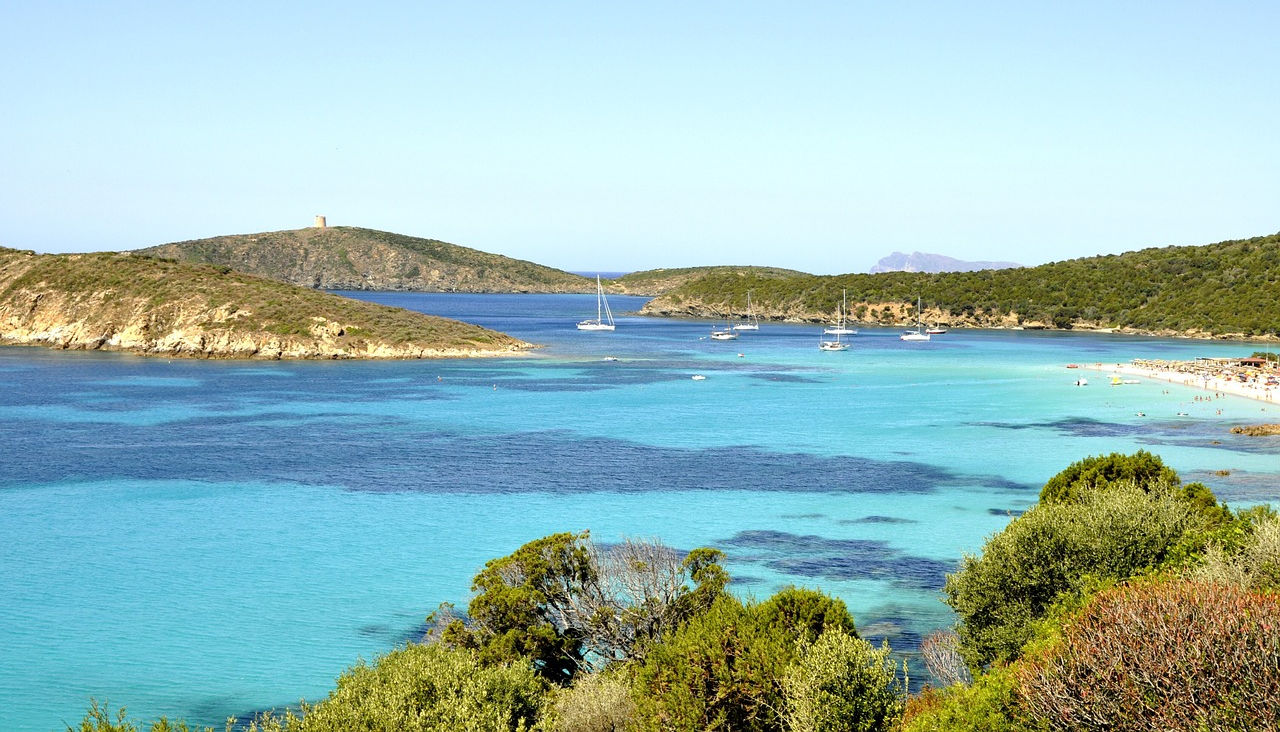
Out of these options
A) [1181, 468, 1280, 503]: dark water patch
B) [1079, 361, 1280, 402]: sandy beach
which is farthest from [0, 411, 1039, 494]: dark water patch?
[1079, 361, 1280, 402]: sandy beach

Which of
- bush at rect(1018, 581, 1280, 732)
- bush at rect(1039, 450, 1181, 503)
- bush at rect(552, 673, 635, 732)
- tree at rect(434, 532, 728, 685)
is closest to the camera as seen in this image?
bush at rect(1018, 581, 1280, 732)

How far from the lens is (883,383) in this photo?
90375 millimetres

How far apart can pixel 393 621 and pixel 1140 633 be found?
20492 millimetres

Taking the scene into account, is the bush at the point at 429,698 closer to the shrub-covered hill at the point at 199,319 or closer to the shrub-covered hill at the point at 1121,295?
the shrub-covered hill at the point at 199,319

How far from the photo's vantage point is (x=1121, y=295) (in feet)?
552

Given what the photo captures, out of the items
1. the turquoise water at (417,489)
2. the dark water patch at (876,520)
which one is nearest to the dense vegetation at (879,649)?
the turquoise water at (417,489)

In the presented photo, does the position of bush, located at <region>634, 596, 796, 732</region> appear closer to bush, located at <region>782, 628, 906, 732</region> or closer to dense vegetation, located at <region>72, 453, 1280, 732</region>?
dense vegetation, located at <region>72, 453, 1280, 732</region>

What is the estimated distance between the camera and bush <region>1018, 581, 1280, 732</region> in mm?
11016

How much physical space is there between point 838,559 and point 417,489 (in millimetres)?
19985

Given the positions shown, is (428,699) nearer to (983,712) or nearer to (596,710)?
(596,710)

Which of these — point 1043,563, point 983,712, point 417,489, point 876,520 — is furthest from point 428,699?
point 417,489

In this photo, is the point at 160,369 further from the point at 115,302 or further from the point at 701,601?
the point at 701,601

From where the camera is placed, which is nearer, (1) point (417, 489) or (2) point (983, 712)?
(2) point (983, 712)

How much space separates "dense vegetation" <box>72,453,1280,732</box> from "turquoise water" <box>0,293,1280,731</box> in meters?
4.31
